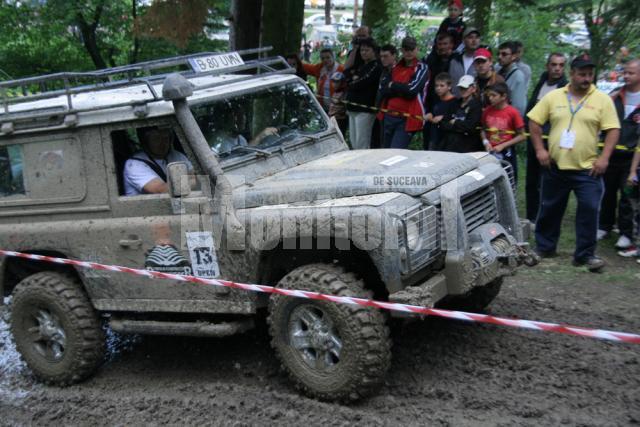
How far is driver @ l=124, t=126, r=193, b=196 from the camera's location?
4859 mm

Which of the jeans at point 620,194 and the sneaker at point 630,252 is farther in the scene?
the jeans at point 620,194

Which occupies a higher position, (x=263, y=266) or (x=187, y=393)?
(x=263, y=266)

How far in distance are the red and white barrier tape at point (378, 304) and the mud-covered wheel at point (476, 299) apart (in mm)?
Answer: 825

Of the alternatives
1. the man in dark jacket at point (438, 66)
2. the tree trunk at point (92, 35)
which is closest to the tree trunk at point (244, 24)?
the tree trunk at point (92, 35)

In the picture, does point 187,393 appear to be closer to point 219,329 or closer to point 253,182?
point 219,329

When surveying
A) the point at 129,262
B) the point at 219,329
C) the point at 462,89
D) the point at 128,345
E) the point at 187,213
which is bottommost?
the point at 128,345

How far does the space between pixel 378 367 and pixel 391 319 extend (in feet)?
1.97

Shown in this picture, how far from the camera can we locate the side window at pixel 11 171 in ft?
16.9

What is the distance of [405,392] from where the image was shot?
4.40m

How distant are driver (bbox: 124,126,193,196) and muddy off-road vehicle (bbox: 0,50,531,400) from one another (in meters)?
0.07

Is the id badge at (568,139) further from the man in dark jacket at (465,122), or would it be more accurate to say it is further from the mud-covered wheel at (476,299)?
the mud-covered wheel at (476,299)

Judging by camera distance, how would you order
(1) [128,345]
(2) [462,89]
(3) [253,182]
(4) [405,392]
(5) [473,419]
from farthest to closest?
(2) [462,89] → (1) [128,345] → (3) [253,182] → (4) [405,392] → (5) [473,419]

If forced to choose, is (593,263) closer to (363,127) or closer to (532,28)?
(363,127)

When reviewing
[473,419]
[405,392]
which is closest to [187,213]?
[405,392]
